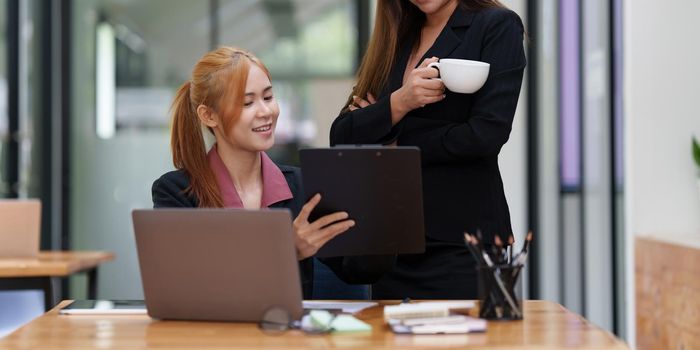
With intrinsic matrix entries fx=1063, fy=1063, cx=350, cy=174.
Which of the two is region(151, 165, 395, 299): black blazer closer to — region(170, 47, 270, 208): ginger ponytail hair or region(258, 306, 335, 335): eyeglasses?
region(170, 47, 270, 208): ginger ponytail hair

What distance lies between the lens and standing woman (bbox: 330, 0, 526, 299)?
6.61 ft

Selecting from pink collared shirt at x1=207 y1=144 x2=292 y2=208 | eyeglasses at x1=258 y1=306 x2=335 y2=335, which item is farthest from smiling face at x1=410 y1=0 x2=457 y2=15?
eyeglasses at x1=258 y1=306 x2=335 y2=335

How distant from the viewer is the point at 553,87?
15.3 ft

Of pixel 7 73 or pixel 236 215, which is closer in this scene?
pixel 236 215

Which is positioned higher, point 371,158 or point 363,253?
point 371,158

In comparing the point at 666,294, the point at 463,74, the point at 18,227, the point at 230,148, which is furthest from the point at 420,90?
the point at 18,227

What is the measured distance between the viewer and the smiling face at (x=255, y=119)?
2.19 metres

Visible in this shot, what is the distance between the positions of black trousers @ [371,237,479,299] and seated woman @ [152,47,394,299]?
0.21 ft

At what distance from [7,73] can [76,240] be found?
3.55ft

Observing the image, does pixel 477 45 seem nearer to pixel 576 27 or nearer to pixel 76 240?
pixel 576 27

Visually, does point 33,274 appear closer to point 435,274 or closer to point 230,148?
point 230,148

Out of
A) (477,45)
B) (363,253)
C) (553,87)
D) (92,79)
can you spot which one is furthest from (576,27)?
(92,79)

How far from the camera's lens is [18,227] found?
12.6 feet

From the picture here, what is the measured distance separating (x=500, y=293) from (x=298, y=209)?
2.20 ft
